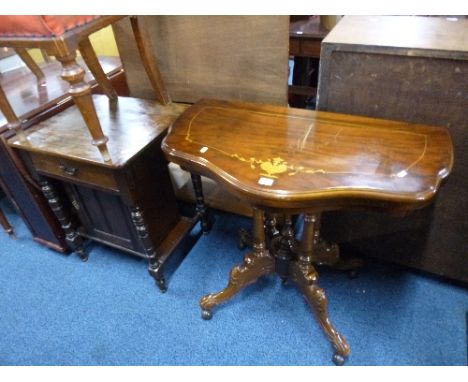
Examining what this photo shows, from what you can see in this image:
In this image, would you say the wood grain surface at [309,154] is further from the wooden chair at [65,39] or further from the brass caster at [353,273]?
the brass caster at [353,273]

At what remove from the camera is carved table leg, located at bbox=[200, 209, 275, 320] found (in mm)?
1140

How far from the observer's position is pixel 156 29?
1266 millimetres

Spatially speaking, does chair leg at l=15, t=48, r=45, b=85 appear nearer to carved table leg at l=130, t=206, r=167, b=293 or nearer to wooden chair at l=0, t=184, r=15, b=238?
wooden chair at l=0, t=184, r=15, b=238

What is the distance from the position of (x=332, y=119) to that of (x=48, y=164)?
100 cm

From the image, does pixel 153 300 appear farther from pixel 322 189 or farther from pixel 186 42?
pixel 186 42

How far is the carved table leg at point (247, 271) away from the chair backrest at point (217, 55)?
0.56 meters

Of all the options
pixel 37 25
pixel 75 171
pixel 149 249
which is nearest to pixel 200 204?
pixel 149 249

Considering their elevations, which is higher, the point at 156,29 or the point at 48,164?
the point at 156,29

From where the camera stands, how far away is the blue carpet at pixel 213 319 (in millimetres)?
1132

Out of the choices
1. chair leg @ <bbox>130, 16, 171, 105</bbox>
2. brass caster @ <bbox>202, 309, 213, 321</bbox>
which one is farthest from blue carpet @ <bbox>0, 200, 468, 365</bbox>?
chair leg @ <bbox>130, 16, 171, 105</bbox>

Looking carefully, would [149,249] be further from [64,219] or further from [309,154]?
[309,154]

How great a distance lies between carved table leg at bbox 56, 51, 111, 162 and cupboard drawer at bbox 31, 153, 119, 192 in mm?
113

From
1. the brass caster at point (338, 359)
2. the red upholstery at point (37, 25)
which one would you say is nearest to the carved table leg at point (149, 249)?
the red upholstery at point (37, 25)
